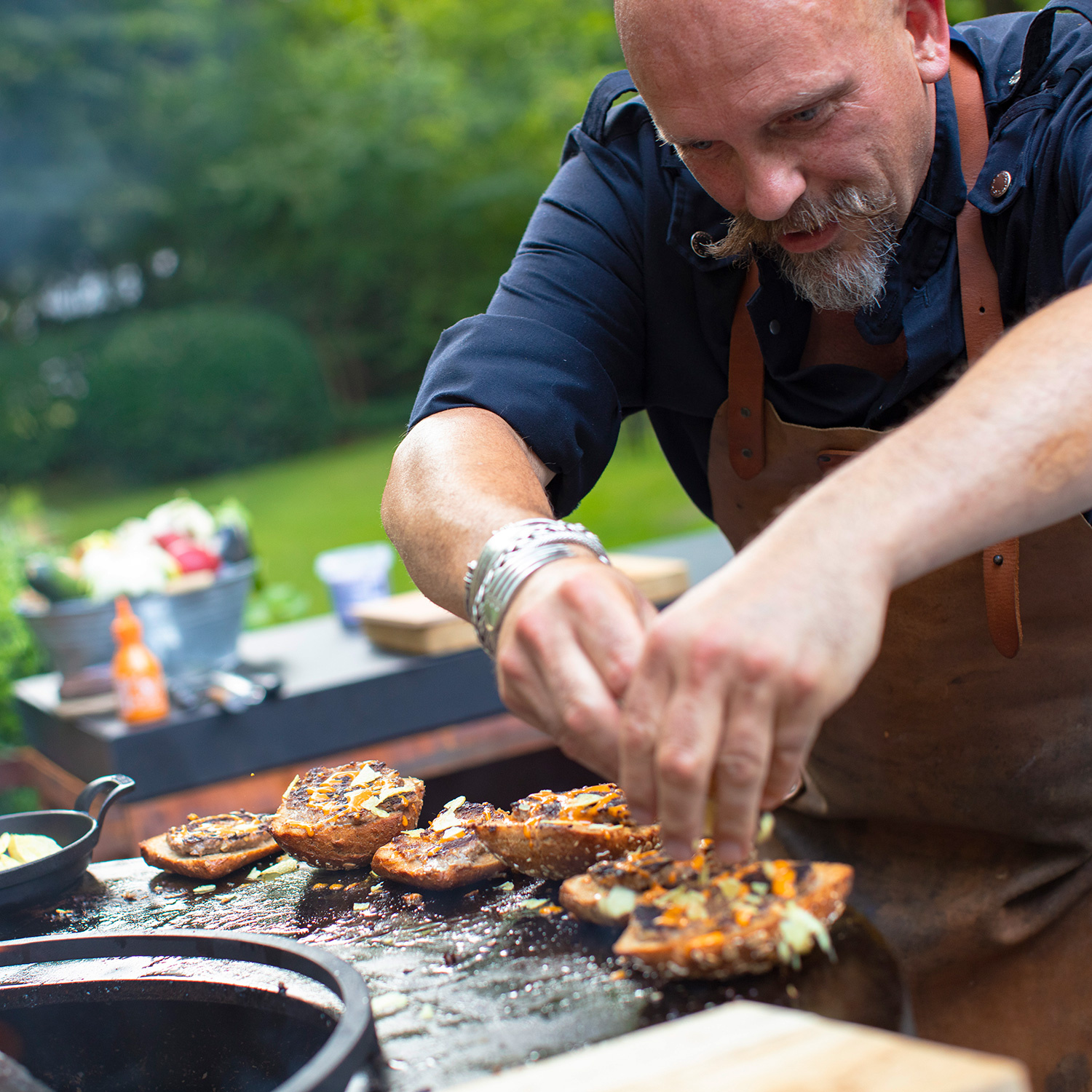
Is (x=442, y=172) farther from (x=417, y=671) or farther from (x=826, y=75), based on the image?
(x=826, y=75)

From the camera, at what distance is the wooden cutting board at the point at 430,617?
325 cm

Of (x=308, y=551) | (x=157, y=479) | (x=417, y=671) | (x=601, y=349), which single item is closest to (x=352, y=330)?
(x=157, y=479)

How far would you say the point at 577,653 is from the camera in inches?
41.6

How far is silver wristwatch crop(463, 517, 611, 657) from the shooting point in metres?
1.15

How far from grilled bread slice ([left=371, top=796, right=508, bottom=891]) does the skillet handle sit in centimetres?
44

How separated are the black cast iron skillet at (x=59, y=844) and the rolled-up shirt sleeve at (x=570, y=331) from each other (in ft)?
2.35

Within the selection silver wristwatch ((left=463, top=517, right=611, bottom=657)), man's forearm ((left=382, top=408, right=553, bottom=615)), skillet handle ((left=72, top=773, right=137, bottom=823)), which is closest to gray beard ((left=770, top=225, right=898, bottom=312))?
man's forearm ((left=382, top=408, right=553, bottom=615))

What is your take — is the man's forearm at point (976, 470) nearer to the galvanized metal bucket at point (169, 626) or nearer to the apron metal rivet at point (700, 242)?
the apron metal rivet at point (700, 242)

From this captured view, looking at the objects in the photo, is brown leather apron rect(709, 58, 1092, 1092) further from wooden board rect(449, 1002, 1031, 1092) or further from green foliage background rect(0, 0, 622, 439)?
green foliage background rect(0, 0, 622, 439)

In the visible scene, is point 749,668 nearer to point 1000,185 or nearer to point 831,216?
point 831,216

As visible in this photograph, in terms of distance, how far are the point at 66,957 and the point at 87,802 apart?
380mm

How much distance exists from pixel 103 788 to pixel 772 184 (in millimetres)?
1289

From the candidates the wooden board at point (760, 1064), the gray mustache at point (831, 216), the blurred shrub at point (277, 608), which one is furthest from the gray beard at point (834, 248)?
the blurred shrub at point (277, 608)

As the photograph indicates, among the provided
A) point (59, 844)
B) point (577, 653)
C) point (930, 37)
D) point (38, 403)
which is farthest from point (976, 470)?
point (38, 403)
